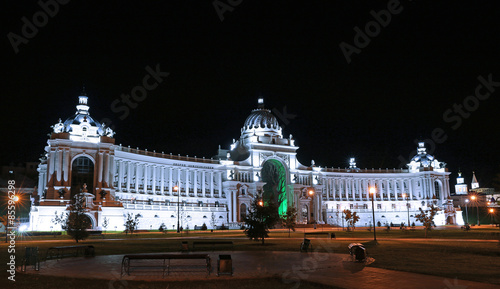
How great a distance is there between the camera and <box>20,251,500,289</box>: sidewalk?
1431cm

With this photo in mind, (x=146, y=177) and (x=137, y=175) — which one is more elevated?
(x=137, y=175)

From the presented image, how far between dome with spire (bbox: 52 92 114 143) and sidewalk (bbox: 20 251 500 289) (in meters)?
54.6

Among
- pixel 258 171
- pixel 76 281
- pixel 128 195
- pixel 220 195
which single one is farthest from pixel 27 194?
pixel 76 281

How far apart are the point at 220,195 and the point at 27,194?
42227mm

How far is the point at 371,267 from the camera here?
727 inches

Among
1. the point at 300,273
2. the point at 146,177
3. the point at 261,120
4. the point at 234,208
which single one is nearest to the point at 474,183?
the point at 261,120

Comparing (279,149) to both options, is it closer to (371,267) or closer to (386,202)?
(386,202)

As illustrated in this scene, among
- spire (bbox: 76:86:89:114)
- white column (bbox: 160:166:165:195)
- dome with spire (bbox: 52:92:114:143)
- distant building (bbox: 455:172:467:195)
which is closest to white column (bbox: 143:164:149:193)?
white column (bbox: 160:166:165:195)

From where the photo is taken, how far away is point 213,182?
99500 millimetres

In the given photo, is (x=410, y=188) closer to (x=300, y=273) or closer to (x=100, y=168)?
(x=100, y=168)

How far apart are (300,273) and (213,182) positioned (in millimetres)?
83412

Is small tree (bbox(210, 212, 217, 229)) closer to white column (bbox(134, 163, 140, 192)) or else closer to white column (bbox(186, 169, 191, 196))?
white column (bbox(186, 169, 191, 196))

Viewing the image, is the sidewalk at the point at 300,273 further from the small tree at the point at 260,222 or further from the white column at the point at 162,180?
the white column at the point at 162,180

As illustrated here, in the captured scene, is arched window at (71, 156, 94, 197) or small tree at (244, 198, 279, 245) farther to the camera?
arched window at (71, 156, 94, 197)
